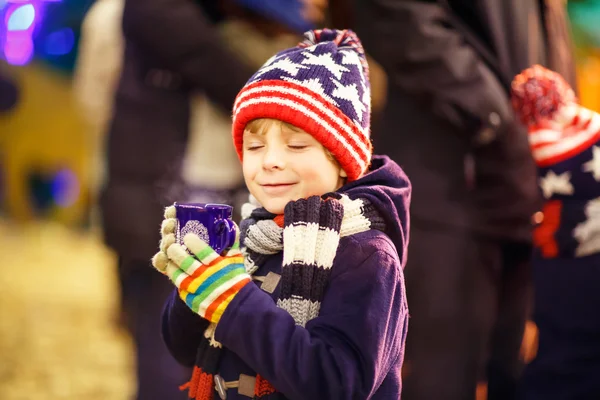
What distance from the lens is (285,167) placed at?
1.15 meters

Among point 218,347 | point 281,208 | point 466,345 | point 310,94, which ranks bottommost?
point 466,345

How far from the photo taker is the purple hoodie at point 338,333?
101 cm

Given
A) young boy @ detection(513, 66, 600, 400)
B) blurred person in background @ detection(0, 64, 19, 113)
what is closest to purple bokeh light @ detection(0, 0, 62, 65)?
blurred person in background @ detection(0, 64, 19, 113)

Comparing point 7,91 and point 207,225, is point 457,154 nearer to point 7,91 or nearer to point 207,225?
point 207,225

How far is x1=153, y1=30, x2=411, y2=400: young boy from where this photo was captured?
103 centimetres

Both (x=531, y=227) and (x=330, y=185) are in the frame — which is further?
(x=531, y=227)

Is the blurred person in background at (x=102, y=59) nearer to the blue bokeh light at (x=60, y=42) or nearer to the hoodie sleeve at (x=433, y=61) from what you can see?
the hoodie sleeve at (x=433, y=61)

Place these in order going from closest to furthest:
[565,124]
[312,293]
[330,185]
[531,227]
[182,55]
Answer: [312,293]
[330,185]
[565,124]
[531,227]
[182,55]

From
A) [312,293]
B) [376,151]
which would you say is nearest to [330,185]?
[312,293]

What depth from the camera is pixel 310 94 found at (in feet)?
3.76

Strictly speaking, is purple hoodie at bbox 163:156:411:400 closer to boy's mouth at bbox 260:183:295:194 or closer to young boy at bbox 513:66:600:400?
boy's mouth at bbox 260:183:295:194

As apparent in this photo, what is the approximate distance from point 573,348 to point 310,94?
97cm

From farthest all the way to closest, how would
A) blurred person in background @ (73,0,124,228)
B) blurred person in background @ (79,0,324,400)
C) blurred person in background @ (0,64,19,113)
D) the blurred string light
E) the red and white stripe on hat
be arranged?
Result: blurred person in background @ (0,64,19,113) → the blurred string light → blurred person in background @ (73,0,124,228) → blurred person in background @ (79,0,324,400) → the red and white stripe on hat

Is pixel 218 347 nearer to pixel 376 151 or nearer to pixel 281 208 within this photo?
pixel 281 208
